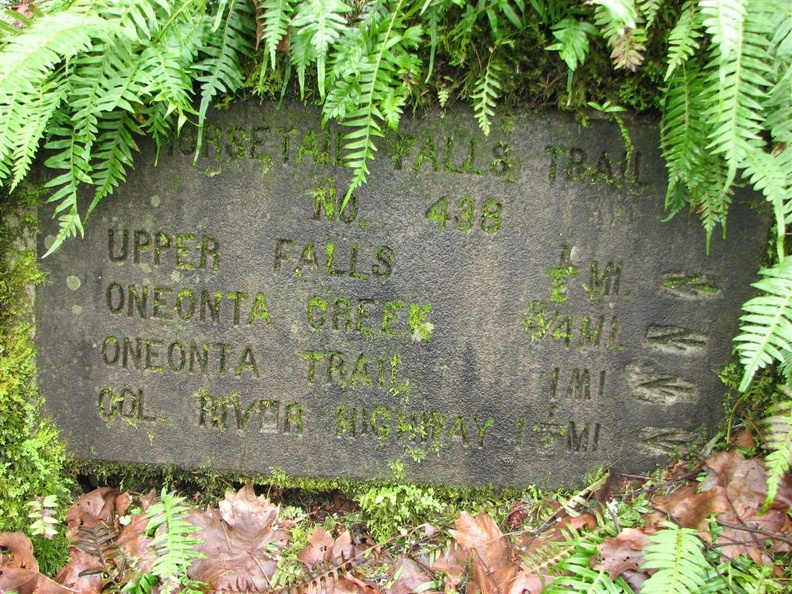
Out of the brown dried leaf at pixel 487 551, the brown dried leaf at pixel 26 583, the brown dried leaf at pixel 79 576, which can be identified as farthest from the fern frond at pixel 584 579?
the brown dried leaf at pixel 26 583

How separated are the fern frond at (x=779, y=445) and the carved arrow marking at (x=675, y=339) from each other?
34 cm

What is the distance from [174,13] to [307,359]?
136 cm

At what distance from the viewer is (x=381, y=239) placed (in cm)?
240

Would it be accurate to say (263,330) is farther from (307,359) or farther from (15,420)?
(15,420)

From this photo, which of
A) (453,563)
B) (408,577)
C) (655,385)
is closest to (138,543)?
(408,577)

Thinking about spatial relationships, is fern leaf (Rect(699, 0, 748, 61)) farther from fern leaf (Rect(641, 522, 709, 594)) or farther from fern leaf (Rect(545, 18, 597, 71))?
fern leaf (Rect(641, 522, 709, 594))

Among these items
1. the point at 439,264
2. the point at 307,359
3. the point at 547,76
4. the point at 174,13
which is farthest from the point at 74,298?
the point at 547,76

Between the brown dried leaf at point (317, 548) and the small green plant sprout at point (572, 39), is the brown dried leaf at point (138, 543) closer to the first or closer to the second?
the brown dried leaf at point (317, 548)

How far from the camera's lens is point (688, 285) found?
7.91 ft

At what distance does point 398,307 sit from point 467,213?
47 centimetres

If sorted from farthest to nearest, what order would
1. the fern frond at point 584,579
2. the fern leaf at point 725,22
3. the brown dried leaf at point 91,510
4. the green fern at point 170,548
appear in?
the brown dried leaf at point 91,510, the green fern at point 170,548, the fern frond at point 584,579, the fern leaf at point 725,22

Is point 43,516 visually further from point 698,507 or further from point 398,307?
point 698,507

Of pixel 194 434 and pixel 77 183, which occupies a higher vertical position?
pixel 77 183

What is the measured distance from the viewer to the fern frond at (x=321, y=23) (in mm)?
1944
